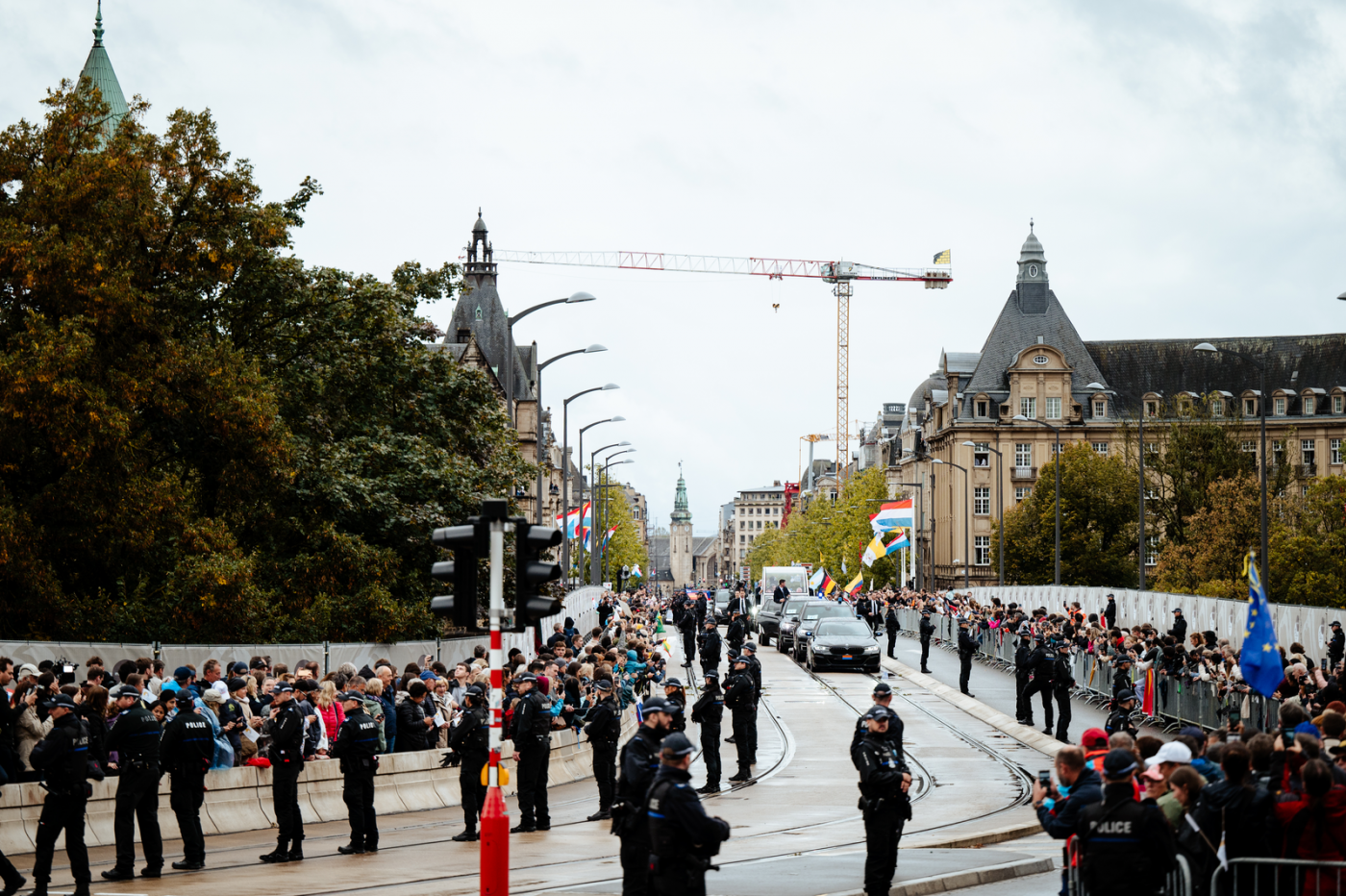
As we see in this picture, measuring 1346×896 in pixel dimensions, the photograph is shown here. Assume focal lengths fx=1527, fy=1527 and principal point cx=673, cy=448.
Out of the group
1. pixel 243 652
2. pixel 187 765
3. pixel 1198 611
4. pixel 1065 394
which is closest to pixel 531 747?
pixel 187 765

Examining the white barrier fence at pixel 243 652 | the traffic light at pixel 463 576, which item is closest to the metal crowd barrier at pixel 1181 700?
the white barrier fence at pixel 243 652

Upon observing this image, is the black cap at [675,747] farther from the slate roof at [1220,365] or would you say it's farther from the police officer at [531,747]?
the slate roof at [1220,365]

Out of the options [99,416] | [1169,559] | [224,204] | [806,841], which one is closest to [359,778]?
[806,841]

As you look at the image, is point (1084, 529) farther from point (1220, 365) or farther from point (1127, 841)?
point (1127, 841)

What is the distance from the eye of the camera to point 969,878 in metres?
13.5

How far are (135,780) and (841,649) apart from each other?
92.4 ft

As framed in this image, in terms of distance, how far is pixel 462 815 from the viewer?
1862cm

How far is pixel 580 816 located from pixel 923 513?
105136mm

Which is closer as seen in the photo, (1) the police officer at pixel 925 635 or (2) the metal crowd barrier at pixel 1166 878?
(2) the metal crowd barrier at pixel 1166 878

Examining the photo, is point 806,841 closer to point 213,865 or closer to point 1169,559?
point 213,865

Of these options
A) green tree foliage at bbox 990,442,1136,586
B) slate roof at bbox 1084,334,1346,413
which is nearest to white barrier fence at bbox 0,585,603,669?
green tree foliage at bbox 990,442,1136,586

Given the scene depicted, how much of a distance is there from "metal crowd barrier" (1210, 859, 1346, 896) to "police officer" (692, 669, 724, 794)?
36.5 ft

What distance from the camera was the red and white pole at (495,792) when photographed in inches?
396

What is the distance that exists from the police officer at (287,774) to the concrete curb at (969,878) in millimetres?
5294
